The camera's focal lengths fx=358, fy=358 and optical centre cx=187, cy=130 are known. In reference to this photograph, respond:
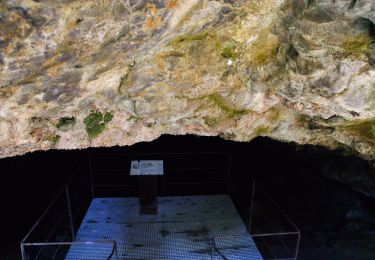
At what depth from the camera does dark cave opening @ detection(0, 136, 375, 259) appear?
18.2 feet

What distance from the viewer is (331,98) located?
2633 mm

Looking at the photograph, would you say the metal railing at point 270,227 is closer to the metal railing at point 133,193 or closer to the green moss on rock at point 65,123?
the metal railing at point 133,193

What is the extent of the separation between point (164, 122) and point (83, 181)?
4392 millimetres

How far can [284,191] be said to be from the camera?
21.7 feet

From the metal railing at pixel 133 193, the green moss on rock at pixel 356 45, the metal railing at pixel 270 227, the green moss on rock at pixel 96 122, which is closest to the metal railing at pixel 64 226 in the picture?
the metal railing at pixel 133 193

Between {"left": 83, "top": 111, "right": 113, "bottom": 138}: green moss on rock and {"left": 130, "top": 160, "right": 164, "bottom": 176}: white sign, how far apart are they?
1780mm

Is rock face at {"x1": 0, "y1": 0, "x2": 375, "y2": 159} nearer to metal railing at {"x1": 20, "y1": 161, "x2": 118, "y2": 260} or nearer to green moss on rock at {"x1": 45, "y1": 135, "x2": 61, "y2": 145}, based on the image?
green moss on rock at {"x1": 45, "y1": 135, "x2": 61, "y2": 145}

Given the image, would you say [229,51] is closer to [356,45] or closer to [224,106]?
[224,106]

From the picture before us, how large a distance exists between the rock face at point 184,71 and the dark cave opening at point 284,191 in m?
1.75

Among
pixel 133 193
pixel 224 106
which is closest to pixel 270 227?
pixel 133 193

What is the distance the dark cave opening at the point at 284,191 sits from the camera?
218 inches

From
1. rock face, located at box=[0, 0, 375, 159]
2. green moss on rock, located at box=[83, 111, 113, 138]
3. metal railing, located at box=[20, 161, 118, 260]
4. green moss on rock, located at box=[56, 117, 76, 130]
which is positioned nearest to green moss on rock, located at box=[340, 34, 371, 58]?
rock face, located at box=[0, 0, 375, 159]

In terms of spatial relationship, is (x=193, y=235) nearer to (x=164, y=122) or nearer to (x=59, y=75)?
(x=164, y=122)

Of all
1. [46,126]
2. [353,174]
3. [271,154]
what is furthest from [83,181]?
[353,174]
